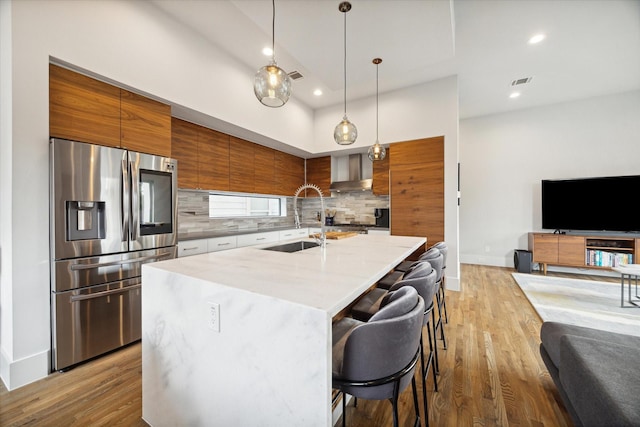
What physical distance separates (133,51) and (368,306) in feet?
9.59

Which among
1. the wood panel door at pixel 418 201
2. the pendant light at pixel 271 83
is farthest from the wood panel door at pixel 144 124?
the wood panel door at pixel 418 201

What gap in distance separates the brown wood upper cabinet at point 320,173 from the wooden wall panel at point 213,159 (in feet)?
6.74

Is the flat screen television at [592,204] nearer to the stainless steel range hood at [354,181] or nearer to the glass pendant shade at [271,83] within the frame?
the stainless steel range hood at [354,181]

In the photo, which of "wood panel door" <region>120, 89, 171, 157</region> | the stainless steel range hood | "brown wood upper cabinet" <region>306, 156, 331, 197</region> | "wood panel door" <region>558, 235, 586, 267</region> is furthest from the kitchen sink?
"wood panel door" <region>558, 235, 586, 267</region>

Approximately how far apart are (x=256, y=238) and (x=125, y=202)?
74.9 inches

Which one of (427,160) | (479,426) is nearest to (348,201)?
(427,160)

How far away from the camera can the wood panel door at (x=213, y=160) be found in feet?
11.2

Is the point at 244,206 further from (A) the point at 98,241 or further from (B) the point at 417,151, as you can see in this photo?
(B) the point at 417,151

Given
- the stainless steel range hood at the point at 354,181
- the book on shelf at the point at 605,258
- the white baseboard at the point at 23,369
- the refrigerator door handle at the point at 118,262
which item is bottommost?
the white baseboard at the point at 23,369

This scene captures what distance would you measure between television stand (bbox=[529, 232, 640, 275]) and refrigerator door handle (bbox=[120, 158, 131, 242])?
20.0 ft

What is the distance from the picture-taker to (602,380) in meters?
0.96

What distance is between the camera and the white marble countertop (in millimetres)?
963

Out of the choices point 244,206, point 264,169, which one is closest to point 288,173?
point 264,169

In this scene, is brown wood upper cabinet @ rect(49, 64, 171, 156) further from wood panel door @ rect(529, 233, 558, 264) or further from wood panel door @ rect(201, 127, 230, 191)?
wood panel door @ rect(529, 233, 558, 264)
